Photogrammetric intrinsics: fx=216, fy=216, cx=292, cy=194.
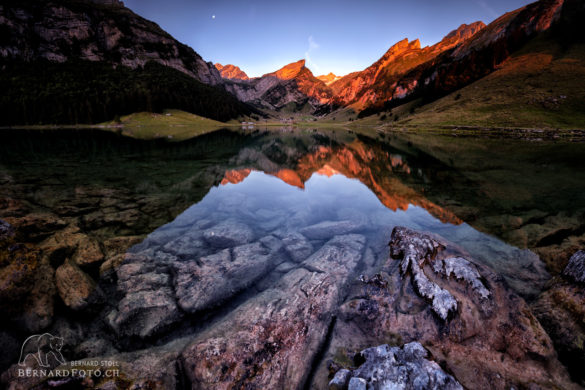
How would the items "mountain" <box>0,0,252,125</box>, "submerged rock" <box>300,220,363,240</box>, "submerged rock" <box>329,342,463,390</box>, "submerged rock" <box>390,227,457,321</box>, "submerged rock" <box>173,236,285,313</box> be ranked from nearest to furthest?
"submerged rock" <box>329,342,463,390</box> → "submerged rock" <box>390,227,457,321</box> → "submerged rock" <box>173,236,285,313</box> → "submerged rock" <box>300,220,363,240</box> → "mountain" <box>0,0,252,125</box>

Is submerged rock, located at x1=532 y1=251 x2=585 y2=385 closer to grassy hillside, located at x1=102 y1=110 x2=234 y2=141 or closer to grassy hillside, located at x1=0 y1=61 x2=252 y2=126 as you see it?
grassy hillside, located at x1=102 y1=110 x2=234 y2=141

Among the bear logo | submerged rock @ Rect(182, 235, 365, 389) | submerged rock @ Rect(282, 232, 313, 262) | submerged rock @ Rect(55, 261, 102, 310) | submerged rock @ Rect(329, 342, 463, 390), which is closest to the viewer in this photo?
submerged rock @ Rect(329, 342, 463, 390)

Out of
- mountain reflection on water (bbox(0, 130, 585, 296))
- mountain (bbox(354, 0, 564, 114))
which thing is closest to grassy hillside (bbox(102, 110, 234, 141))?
mountain reflection on water (bbox(0, 130, 585, 296))

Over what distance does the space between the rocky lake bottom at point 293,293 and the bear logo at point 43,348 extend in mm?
88

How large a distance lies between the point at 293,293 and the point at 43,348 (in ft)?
21.0

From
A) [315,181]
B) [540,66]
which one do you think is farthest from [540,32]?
[315,181]

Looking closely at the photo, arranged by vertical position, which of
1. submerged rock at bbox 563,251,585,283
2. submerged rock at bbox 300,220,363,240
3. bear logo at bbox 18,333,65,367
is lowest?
submerged rock at bbox 300,220,363,240

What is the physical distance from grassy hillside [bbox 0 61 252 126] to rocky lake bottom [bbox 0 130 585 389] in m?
121

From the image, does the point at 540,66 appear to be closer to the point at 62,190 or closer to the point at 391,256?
the point at 391,256

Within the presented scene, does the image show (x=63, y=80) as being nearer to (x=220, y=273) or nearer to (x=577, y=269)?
(x=220, y=273)

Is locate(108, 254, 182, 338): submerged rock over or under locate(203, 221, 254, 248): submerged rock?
over

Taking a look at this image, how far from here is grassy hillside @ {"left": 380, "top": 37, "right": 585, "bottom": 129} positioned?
233 feet

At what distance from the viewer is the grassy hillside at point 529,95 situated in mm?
70875

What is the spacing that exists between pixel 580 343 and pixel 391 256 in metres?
4.94
